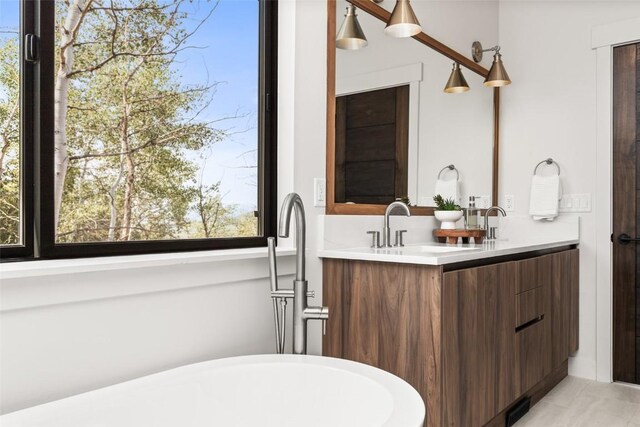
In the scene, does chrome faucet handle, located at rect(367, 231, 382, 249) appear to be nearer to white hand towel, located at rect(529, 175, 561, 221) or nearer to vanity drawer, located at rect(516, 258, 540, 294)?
vanity drawer, located at rect(516, 258, 540, 294)

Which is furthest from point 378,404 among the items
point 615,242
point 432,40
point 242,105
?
point 615,242

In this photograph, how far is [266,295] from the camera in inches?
71.5

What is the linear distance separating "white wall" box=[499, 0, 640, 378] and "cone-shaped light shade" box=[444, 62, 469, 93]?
0.59 m

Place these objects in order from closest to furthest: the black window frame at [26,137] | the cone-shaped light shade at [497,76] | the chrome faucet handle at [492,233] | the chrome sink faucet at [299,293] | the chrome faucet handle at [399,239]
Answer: the black window frame at [26,137] → the chrome sink faucet at [299,293] → the chrome faucet handle at [399,239] → the cone-shaped light shade at [497,76] → the chrome faucet handle at [492,233]

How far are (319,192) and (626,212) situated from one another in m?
2.09

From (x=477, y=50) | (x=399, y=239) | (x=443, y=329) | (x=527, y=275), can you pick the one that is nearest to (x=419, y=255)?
(x=443, y=329)

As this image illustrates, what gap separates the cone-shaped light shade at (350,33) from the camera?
213cm

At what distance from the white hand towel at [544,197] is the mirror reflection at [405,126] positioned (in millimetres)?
283

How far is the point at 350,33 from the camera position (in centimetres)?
215

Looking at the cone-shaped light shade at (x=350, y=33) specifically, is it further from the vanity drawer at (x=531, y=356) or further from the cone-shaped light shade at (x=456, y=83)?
the vanity drawer at (x=531, y=356)

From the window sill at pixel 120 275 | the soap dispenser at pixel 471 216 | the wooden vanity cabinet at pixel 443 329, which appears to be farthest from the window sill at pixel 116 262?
the soap dispenser at pixel 471 216

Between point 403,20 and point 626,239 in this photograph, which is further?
point 626,239

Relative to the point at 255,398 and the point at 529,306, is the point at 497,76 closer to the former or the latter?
the point at 529,306

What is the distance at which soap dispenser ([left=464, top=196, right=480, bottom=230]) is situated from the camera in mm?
2950
